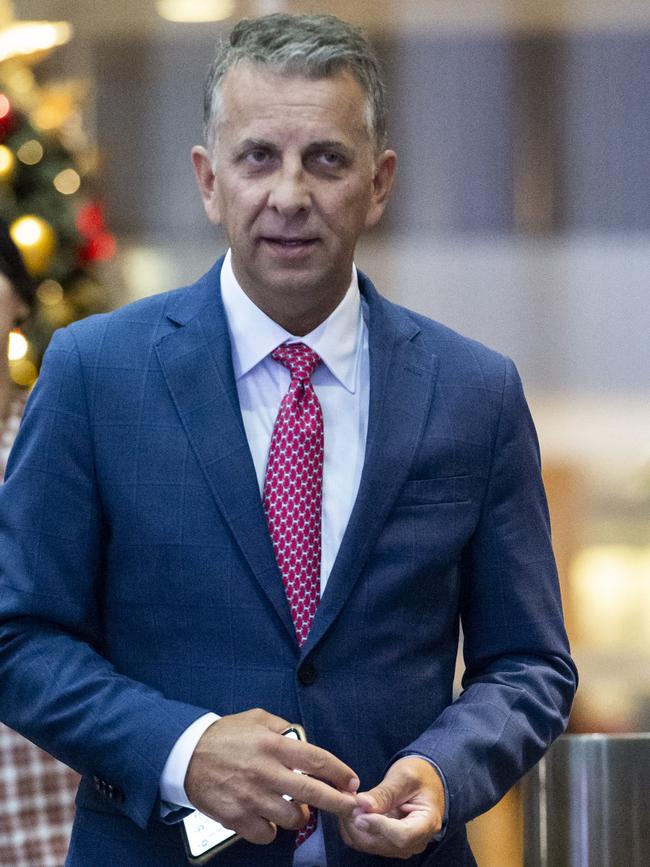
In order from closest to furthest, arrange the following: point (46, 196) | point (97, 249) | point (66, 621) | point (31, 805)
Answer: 1. point (66, 621)
2. point (31, 805)
3. point (46, 196)
4. point (97, 249)

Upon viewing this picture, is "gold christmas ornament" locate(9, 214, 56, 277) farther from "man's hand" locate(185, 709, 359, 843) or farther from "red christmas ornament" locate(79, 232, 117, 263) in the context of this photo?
"man's hand" locate(185, 709, 359, 843)

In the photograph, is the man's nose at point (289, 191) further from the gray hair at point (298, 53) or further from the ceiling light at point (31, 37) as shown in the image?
the ceiling light at point (31, 37)

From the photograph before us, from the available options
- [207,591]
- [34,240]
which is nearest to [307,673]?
[207,591]

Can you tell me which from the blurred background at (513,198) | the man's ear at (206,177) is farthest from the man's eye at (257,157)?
the blurred background at (513,198)

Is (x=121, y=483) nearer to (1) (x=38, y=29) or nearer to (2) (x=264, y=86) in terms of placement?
(2) (x=264, y=86)

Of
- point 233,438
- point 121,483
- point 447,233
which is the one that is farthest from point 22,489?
point 447,233

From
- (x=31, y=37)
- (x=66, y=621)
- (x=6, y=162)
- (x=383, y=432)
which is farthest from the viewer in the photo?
(x=31, y=37)

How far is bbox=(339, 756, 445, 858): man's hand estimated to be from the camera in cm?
139

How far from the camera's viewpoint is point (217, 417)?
1575 mm

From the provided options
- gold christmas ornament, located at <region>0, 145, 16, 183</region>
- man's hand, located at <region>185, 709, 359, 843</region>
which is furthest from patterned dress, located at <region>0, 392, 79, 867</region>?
gold christmas ornament, located at <region>0, 145, 16, 183</region>

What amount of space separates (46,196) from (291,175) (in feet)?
9.56

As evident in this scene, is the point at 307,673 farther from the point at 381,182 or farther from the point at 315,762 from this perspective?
the point at 381,182

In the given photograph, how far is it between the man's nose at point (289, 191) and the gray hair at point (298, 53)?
11 cm

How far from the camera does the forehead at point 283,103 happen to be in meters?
1.56
